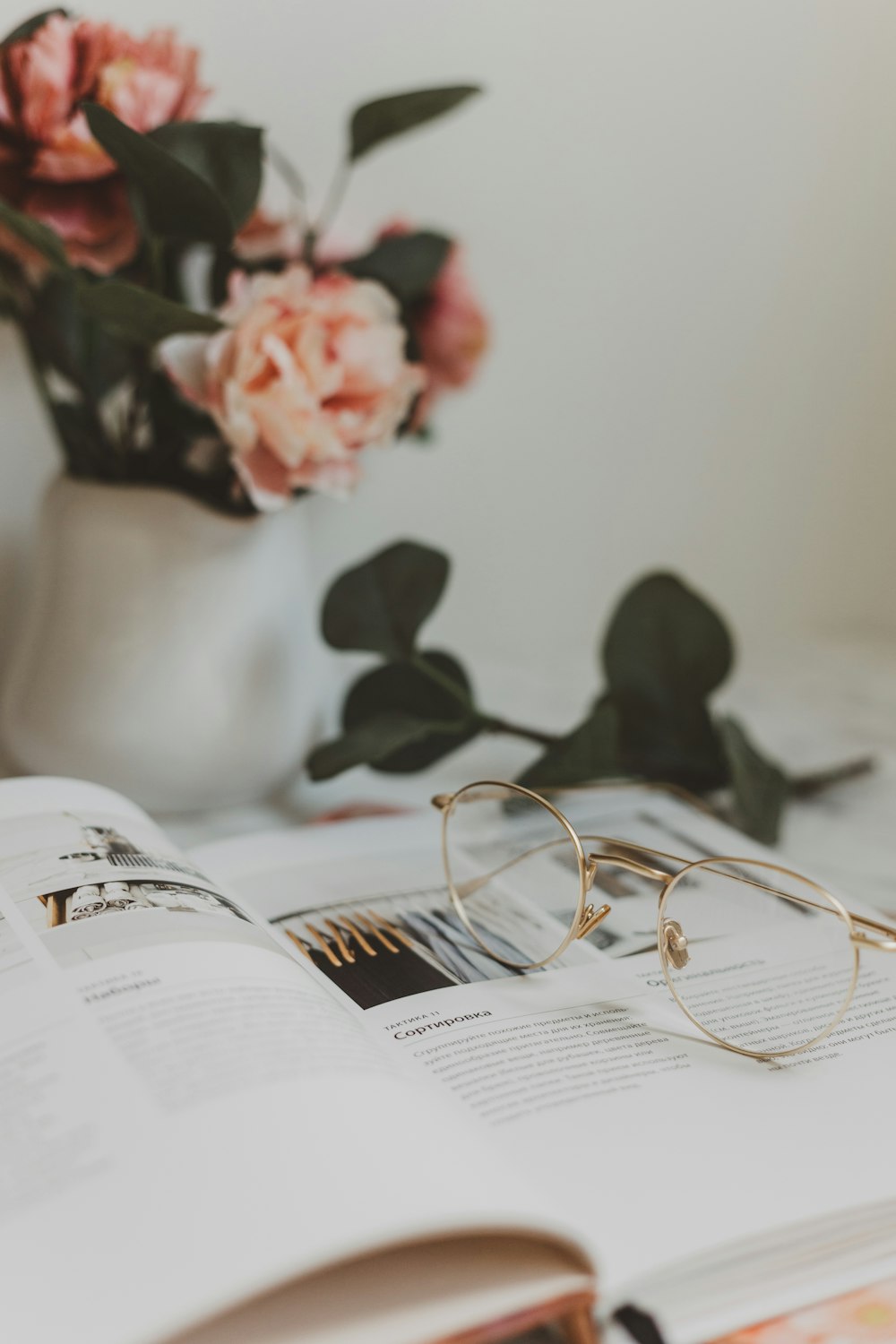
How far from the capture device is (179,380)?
1.78 feet

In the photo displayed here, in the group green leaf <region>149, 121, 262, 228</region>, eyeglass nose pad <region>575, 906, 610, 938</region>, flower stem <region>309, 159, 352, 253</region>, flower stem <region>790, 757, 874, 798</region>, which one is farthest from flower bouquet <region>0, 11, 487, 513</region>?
flower stem <region>790, 757, 874, 798</region>

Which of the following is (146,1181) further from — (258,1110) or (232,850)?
(232,850)

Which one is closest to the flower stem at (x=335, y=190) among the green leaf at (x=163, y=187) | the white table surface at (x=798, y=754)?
the green leaf at (x=163, y=187)

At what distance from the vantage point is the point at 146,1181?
291mm

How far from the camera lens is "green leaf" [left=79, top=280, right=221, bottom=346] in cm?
49

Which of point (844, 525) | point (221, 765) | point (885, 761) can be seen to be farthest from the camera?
point (844, 525)

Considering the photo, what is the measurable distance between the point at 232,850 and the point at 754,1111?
27cm

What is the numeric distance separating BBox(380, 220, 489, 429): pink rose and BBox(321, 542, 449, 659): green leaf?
→ 87mm

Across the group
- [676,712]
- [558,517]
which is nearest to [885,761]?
[676,712]

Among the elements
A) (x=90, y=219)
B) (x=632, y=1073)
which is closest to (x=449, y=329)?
(x=90, y=219)

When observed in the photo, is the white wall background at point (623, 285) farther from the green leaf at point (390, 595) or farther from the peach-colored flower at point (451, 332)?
the green leaf at point (390, 595)

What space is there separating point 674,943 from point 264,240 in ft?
1.44

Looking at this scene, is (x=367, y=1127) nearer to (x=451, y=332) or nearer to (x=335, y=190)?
(x=451, y=332)

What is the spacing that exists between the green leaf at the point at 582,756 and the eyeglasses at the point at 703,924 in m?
0.04
